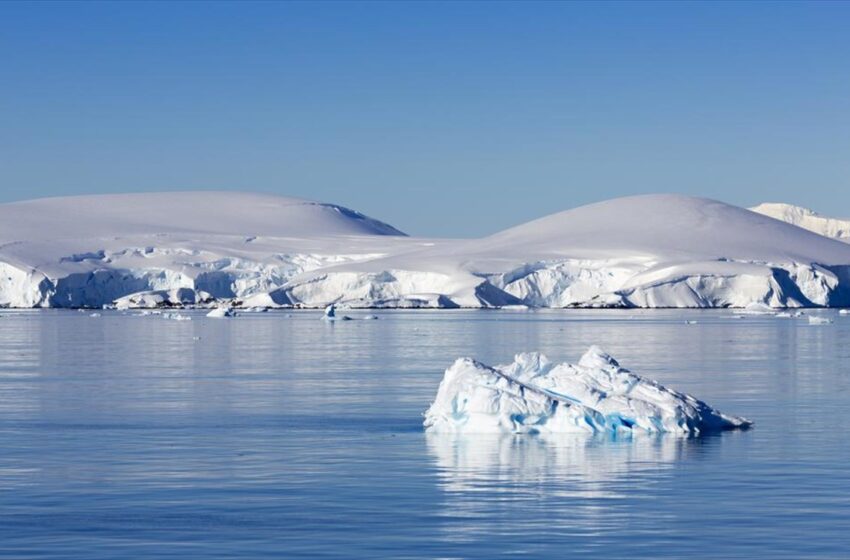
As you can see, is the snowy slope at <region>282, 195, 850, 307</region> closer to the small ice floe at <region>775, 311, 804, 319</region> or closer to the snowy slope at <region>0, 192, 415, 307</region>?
the small ice floe at <region>775, 311, 804, 319</region>

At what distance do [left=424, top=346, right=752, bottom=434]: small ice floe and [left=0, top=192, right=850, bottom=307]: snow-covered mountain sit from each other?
64.7 meters

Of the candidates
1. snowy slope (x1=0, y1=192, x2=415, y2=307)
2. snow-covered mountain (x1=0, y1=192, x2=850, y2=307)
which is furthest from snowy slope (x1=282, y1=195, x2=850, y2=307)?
snowy slope (x1=0, y1=192, x2=415, y2=307)

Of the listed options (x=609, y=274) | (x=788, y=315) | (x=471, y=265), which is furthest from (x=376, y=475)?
(x=609, y=274)

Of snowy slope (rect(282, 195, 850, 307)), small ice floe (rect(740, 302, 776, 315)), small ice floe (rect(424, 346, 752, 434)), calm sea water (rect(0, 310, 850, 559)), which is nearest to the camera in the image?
calm sea water (rect(0, 310, 850, 559))

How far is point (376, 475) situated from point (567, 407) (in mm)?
3549

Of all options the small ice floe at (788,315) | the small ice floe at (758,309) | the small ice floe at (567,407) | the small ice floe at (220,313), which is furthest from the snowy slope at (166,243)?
the small ice floe at (567,407)

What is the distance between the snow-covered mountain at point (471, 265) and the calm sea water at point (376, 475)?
5756 cm

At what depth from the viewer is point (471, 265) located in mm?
86688

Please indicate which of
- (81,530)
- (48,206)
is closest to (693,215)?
(48,206)

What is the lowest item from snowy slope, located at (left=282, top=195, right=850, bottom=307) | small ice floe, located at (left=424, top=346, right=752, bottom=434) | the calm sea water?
the calm sea water

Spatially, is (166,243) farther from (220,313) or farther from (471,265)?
(220,313)

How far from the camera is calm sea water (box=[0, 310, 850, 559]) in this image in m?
9.60

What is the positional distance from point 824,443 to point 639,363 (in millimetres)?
13594

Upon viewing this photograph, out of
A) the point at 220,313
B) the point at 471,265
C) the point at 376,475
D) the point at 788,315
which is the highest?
the point at 471,265
